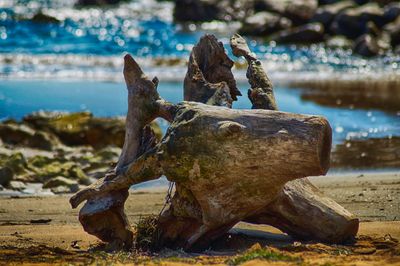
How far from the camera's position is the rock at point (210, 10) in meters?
42.6

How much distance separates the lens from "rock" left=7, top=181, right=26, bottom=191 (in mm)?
12461

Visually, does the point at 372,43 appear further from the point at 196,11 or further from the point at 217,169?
the point at 217,169

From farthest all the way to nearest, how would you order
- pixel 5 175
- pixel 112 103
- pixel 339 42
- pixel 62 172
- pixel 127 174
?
pixel 339 42 < pixel 112 103 < pixel 62 172 < pixel 5 175 < pixel 127 174

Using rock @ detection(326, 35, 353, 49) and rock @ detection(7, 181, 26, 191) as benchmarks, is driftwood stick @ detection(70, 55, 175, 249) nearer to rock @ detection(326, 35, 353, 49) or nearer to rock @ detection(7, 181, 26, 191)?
rock @ detection(7, 181, 26, 191)

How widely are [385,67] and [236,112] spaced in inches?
889

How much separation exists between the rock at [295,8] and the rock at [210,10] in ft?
8.52

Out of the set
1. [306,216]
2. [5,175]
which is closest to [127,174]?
[306,216]

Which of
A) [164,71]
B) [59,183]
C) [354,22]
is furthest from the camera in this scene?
[354,22]

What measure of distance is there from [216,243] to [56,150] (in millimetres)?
7795

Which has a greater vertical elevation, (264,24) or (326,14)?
(326,14)

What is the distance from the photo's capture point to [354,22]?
35.9m

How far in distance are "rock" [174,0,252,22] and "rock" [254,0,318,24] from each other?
2597 mm

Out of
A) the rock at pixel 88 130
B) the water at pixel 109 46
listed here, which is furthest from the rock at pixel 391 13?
the rock at pixel 88 130

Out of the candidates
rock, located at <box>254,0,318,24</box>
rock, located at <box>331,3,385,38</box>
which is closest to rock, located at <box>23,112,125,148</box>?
rock, located at <box>331,3,385,38</box>
